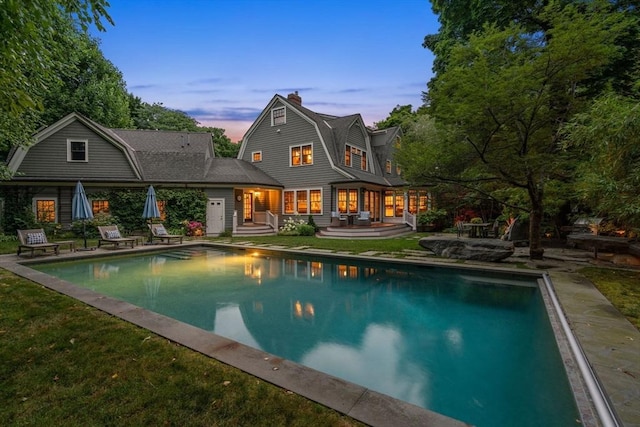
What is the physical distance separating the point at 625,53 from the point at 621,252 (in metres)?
6.62

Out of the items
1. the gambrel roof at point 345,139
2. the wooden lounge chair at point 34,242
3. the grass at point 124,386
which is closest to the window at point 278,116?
the gambrel roof at point 345,139

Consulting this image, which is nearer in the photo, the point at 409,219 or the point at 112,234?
the point at 112,234

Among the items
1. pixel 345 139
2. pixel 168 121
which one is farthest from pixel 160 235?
pixel 168 121

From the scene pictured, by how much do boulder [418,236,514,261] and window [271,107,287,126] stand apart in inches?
520

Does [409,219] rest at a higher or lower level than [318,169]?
lower

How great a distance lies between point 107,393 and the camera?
2613 millimetres

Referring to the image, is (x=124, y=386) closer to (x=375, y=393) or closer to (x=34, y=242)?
(x=375, y=393)

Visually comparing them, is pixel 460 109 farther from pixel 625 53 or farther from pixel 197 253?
pixel 197 253

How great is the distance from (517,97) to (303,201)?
44.1 ft

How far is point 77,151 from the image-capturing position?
1588cm

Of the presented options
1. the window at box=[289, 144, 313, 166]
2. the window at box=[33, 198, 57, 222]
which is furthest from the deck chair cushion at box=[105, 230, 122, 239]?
the window at box=[289, 144, 313, 166]

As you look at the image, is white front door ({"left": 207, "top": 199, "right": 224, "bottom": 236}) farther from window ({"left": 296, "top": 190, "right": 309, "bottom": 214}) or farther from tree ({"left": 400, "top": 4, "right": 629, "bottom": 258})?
tree ({"left": 400, "top": 4, "right": 629, "bottom": 258})

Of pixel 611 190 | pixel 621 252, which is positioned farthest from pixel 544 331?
pixel 621 252

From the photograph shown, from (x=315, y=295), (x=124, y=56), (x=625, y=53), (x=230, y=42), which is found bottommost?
(x=315, y=295)
